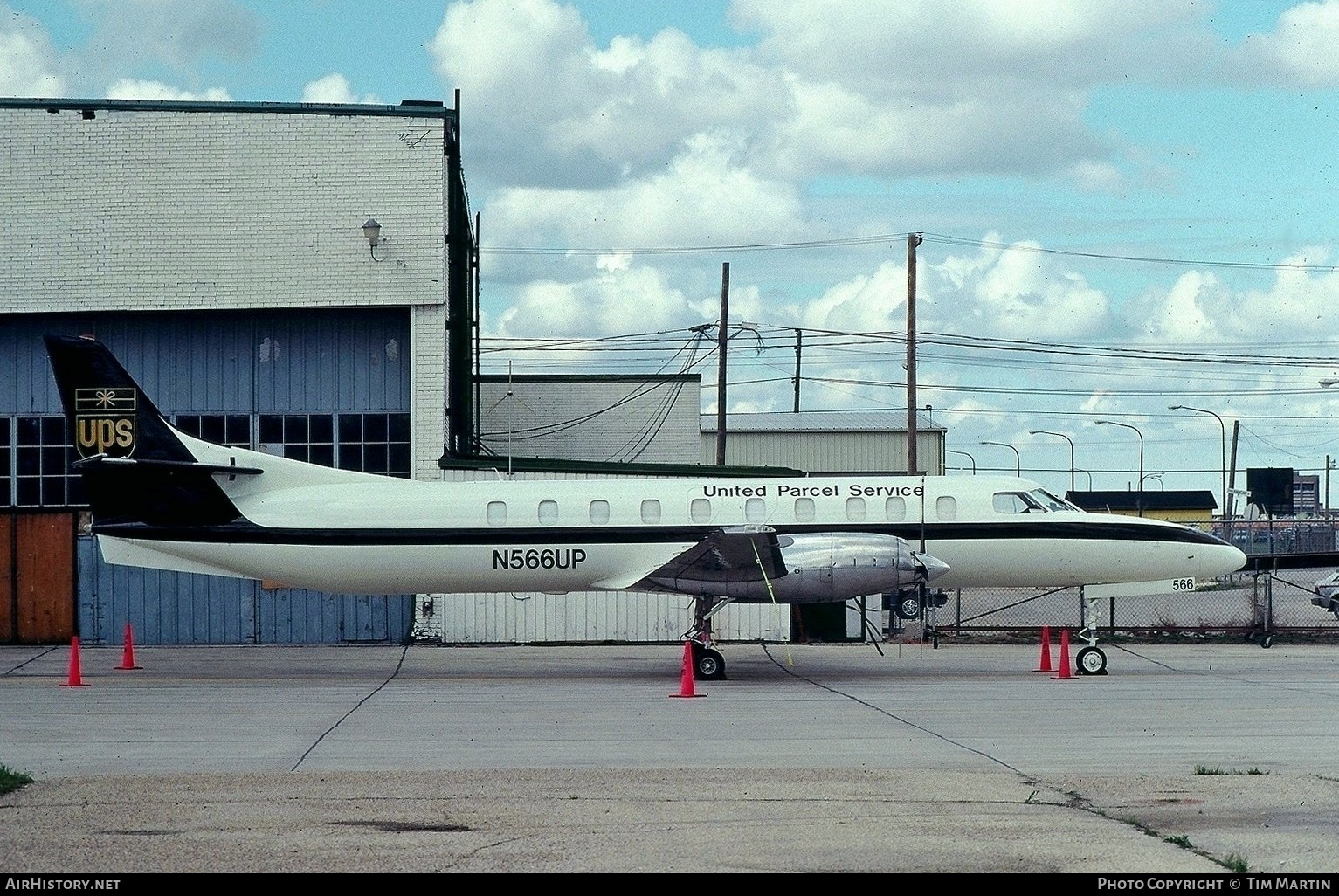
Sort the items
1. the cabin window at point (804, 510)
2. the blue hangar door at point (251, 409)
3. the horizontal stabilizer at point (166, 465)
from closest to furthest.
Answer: the horizontal stabilizer at point (166, 465) → the cabin window at point (804, 510) → the blue hangar door at point (251, 409)

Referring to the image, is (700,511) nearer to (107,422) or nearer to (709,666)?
(709,666)

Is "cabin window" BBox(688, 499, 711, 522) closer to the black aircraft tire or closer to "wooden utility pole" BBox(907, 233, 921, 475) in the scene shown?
the black aircraft tire

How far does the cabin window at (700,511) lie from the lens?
23.7 metres

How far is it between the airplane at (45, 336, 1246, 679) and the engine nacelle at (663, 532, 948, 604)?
0.46 ft

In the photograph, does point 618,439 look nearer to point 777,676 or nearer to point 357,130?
point 357,130

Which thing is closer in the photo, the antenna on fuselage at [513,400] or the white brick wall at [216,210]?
the white brick wall at [216,210]

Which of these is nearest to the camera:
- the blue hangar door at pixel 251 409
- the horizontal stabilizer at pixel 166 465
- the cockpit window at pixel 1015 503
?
the horizontal stabilizer at pixel 166 465

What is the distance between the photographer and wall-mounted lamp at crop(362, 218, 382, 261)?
29.9m

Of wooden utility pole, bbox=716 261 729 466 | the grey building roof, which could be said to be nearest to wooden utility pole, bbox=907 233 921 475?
wooden utility pole, bbox=716 261 729 466

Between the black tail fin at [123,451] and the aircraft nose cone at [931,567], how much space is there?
11.1 meters

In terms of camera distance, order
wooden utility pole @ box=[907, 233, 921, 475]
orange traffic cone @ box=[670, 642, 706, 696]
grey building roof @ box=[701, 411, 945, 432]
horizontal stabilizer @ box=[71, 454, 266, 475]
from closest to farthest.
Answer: orange traffic cone @ box=[670, 642, 706, 696] < horizontal stabilizer @ box=[71, 454, 266, 475] < wooden utility pole @ box=[907, 233, 921, 475] < grey building roof @ box=[701, 411, 945, 432]

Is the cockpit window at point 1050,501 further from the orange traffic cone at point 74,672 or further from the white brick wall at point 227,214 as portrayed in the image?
the orange traffic cone at point 74,672

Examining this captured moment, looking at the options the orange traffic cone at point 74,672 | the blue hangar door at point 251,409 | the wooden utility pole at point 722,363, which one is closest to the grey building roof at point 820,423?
the wooden utility pole at point 722,363

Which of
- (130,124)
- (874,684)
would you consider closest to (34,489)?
(130,124)
